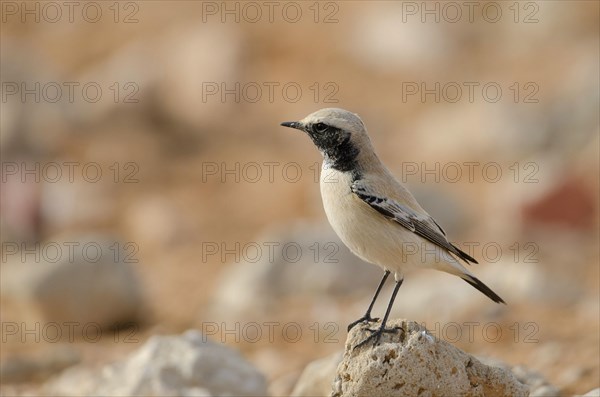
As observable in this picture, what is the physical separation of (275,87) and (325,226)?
13.4 meters

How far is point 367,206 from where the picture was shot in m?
9.03

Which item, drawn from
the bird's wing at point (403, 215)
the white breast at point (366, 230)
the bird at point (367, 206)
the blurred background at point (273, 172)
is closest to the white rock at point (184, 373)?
the blurred background at point (273, 172)

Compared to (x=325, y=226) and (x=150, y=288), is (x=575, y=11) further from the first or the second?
(x=150, y=288)

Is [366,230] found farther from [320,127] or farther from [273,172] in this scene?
[273,172]

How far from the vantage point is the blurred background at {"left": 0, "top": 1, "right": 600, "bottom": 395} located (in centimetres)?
1497

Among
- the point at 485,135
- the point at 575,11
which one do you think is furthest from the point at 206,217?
the point at 575,11

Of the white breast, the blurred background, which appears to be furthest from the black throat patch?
the blurred background

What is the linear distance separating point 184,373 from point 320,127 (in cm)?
321

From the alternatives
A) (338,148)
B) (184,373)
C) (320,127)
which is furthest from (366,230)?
(184,373)

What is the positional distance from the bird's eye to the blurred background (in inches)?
138

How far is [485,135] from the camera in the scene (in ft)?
85.7

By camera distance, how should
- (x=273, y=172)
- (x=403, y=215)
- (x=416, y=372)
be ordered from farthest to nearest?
(x=273, y=172) < (x=403, y=215) < (x=416, y=372)

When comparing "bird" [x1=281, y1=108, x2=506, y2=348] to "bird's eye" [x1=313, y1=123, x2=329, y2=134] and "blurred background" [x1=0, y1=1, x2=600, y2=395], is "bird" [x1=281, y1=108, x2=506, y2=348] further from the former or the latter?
"blurred background" [x1=0, y1=1, x2=600, y2=395]

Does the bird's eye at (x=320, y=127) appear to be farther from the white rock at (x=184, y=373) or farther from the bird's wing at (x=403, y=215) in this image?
the white rock at (x=184, y=373)
